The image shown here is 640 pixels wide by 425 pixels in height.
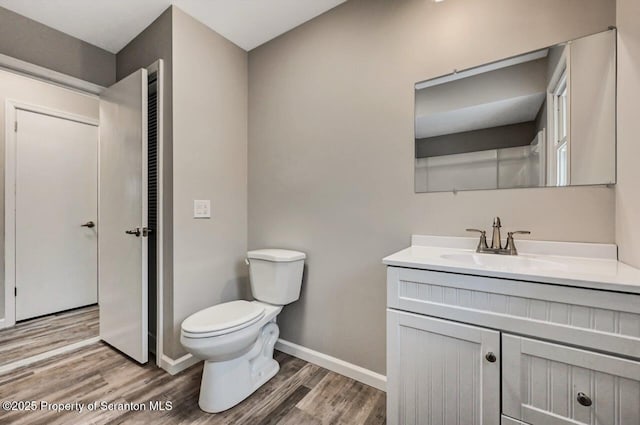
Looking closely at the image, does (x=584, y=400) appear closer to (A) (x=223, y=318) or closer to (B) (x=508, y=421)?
(B) (x=508, y=421)

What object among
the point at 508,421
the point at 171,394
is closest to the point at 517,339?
the point at 508,421

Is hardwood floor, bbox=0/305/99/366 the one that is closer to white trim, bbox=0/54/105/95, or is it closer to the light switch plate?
the light switch plate

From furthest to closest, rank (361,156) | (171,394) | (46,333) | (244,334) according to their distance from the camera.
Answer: (46,333) → (361,156) → (171,394) → (244,334)

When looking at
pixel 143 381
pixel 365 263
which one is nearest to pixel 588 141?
pixel 365 263

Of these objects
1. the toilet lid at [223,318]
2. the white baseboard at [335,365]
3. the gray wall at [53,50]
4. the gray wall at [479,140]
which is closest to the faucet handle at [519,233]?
the gray wall at [479,140]

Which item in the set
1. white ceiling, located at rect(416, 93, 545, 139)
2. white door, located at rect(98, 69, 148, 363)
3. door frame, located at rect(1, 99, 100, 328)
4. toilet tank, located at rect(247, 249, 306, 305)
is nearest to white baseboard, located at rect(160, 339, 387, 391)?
white door, located at rect(98, 69, 148, 363)

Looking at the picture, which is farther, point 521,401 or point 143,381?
point 143,381

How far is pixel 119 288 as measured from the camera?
6.61ft

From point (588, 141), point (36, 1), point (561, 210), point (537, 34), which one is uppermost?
point (36, 1)

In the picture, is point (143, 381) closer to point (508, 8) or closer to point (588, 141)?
point (588, 141)

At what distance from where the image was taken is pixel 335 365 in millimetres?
1788

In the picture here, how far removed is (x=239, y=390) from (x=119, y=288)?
1.22 meters

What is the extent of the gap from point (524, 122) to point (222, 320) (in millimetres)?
1813

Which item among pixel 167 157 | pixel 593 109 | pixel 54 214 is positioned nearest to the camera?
pixel 593 109
